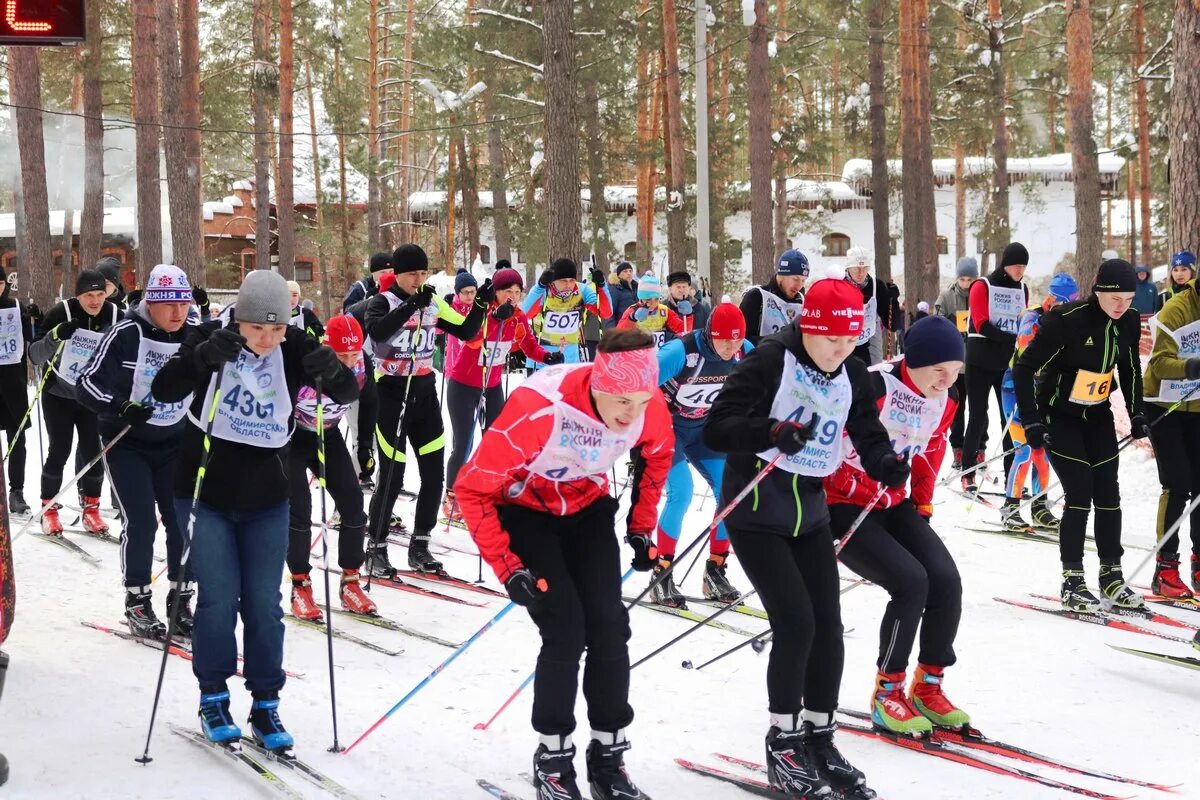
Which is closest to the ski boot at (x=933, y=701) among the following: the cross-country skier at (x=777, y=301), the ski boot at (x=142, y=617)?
the ski boot at (x=142, y=617)

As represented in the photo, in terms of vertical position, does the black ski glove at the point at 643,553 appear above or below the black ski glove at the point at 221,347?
below

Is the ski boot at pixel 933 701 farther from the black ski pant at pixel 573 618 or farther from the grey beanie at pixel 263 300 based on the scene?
the grey beanie at pixel 263 300

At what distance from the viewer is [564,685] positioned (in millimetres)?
3982

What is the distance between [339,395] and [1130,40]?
3029 cm

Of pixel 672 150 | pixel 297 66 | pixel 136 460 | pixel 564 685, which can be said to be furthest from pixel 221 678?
pixel 297 66

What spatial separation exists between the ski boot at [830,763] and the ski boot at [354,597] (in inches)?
131

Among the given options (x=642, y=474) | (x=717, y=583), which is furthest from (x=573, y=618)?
(x=717, y=583)

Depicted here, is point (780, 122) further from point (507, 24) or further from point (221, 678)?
point (221, 678)

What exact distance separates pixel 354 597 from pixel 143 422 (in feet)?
5.64

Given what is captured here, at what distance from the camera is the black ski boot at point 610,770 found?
4086 millimetres

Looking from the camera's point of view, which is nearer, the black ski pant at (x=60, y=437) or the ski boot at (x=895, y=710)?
the ski boot at (x=895, y=710)

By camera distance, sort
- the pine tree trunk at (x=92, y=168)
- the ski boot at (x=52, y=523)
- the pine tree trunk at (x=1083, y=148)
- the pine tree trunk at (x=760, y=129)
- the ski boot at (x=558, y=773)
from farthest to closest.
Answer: the pine tree trunk at (x=92, y=168), the pine tree trunk at (x=760, y=129), the pine tree trunk at (x=1083, y=148), the ski boot at (x=52, y=523), the ski boot at (x=558, y=773)

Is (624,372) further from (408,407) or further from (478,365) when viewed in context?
(478,365)

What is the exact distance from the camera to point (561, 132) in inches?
534
